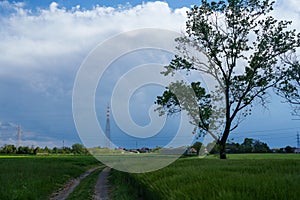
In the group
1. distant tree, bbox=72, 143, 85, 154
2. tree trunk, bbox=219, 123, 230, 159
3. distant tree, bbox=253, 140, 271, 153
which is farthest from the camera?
distant tree, bbox=72, 143, 85, 154

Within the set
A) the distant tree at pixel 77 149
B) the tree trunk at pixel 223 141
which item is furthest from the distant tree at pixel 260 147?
the distant tree at pixel 77 149

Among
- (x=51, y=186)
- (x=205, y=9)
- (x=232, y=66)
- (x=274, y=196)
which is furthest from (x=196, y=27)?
(x=274, y=196)

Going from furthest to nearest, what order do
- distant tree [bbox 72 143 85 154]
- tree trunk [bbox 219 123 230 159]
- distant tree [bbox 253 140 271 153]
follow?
distant tree [bbox 72 143 85 154] < distant tree [bbox 253 140 271 153] < tree trunk [bbox 219 123 230 159]

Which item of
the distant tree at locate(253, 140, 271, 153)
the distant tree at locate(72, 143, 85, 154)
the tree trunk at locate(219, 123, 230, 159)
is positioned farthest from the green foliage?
the distant tree at locate(72, 143, 85, 154)

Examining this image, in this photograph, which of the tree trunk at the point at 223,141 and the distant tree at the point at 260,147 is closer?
the tree trunk at the point at 223,141

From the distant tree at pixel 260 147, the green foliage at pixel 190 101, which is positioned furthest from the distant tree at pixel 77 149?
the green foliage at pixel 190 101

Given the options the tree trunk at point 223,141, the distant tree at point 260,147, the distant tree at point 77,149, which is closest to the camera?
the tree trunk at point 223,141

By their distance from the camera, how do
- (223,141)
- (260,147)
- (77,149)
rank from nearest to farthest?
(223,141), (260,147), (77,149)

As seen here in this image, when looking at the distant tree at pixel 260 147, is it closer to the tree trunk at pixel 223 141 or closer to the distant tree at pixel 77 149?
the tree trunk at pixel 223 141

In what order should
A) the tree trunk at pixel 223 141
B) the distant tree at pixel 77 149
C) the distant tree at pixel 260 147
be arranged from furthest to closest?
the distant tree at pixel 77 149
the distant tree at pixel 260 147
the tree trunk at pixel 223 141

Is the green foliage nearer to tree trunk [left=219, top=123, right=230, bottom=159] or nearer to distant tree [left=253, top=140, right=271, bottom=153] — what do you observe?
tree trunk [left=219, top=123, right=230, bottom=159]

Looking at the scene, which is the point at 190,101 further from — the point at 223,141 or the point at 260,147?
the point at 260,147

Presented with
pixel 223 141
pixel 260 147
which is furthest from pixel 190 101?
pixel 260 147

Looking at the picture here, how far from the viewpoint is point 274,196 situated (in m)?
5.37
